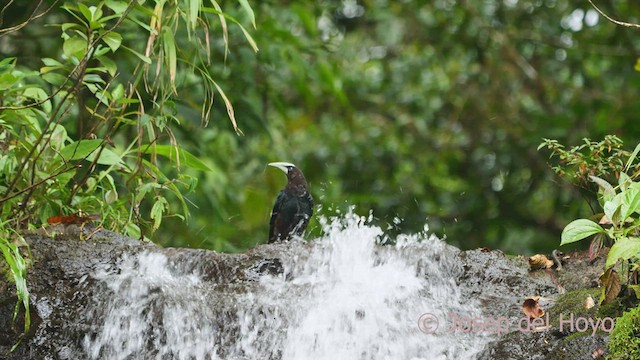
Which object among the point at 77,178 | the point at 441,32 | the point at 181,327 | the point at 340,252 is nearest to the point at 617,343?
the point at 340,252

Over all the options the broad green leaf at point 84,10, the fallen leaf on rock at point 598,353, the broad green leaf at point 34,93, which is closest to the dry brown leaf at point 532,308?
the fallen leaf on rock at point 598,353

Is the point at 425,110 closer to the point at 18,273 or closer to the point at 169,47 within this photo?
the point at 169,47

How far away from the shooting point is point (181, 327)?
279 cm

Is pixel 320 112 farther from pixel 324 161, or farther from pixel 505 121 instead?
pixel 505 121

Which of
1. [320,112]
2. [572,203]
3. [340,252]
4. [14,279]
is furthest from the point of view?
[320,112]

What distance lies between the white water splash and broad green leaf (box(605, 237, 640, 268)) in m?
0.56

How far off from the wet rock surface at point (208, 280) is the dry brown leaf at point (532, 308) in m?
0.04

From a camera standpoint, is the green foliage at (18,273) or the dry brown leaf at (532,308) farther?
the dry brown leaf at (532,308)

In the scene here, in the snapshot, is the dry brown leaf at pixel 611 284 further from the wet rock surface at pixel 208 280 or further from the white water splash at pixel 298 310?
the white water splash at pixel 298 310

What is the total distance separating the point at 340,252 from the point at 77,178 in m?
1.32

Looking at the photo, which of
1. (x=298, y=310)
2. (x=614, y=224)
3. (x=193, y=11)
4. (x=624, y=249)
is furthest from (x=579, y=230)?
(x=193, y=11)

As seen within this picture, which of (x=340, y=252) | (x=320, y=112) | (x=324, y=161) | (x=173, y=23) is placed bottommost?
(x=340, y=252)

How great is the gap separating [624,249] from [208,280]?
1392mm

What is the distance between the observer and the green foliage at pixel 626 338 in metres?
2.37
